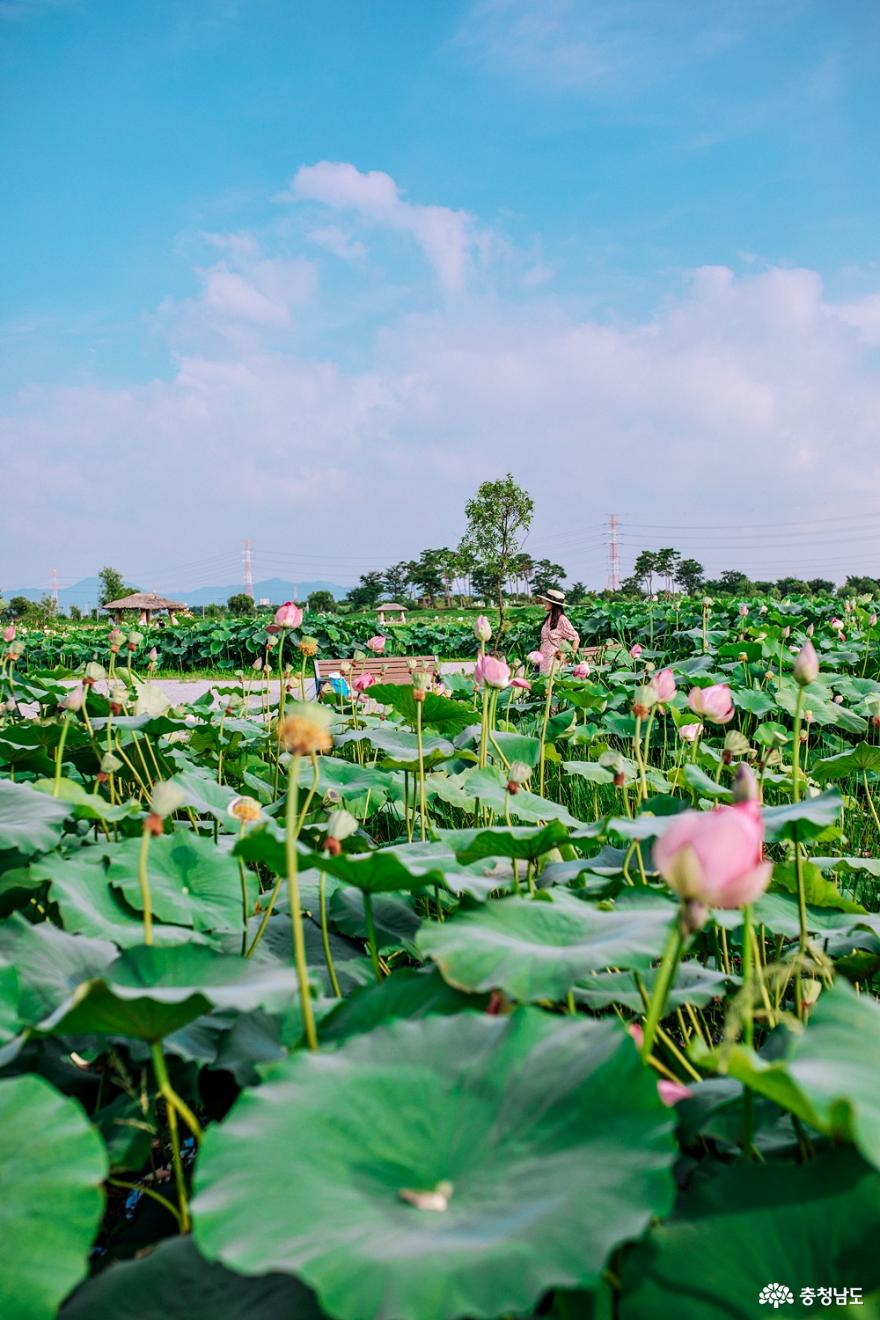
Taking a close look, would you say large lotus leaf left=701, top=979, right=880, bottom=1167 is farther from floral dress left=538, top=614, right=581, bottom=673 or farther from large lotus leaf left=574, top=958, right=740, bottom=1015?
floral dress left=538, top=614, right=581, bottom=673

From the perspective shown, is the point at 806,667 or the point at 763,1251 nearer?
the point at 763,1251

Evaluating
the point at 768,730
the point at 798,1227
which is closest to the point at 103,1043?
the point at 798,1227

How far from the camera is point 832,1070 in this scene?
0.59 metres

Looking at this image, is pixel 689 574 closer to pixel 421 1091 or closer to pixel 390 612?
pixel 390 612

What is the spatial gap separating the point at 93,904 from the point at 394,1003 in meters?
0.52

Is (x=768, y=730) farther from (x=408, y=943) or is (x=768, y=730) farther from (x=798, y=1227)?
(x=798, y=1227)

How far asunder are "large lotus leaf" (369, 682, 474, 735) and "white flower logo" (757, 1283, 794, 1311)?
1.48 m

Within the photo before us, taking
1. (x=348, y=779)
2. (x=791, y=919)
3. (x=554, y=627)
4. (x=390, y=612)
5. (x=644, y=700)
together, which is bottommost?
(x=791, y=919)

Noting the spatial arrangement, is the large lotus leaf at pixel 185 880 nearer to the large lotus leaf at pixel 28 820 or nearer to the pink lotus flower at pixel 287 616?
the large lotus leaf at pixel 28 820

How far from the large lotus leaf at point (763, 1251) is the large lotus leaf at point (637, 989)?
14.6 inches

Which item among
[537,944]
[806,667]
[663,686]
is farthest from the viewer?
[663,686]

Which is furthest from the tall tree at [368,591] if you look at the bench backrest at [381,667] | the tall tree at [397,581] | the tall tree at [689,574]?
the bench backrest at [381,667]

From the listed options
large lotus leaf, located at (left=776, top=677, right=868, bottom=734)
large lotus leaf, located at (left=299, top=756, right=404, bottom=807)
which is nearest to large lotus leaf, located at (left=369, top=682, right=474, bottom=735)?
large lotus leaf, located at (left=299, top=756, right=404, bottom=807)

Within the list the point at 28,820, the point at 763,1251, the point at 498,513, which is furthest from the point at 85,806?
the point at 498,513
